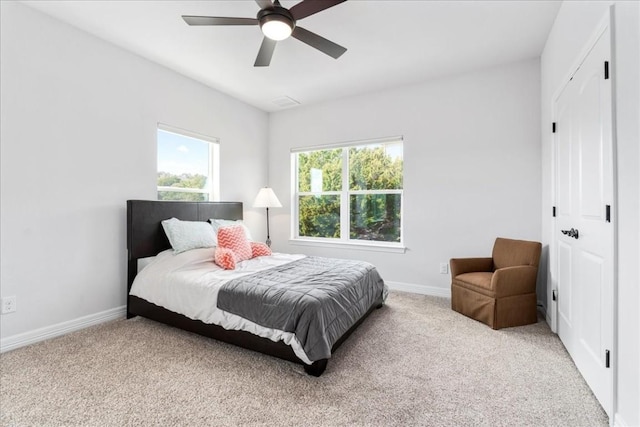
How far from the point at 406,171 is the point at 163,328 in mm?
3239

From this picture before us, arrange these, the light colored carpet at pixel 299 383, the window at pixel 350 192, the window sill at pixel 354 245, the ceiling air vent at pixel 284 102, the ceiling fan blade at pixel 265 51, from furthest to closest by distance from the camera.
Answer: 1. the ceiling air vent at pixel 284 102
2. the window at pixel 350 192
3. the window sill at pixel 354 245
4. the ceiling fan blade at pixel 265 51
5. the light colored carpet at pixel 299 383

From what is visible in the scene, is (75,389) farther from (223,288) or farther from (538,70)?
(538,70)

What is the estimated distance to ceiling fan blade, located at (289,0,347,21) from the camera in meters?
1.83

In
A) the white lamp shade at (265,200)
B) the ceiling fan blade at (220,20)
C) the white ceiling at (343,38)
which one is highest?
the white ceiling at (343,38)

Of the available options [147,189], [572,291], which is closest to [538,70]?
[572,291]

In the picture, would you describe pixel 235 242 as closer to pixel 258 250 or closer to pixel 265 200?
pixel 258 250

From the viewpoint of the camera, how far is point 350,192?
4.32 m

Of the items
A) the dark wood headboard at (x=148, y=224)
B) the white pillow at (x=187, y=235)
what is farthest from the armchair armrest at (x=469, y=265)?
the dark wood headboard at (x=148, y=224)

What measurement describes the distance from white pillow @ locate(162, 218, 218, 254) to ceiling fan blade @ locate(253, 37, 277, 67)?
5.90 feet

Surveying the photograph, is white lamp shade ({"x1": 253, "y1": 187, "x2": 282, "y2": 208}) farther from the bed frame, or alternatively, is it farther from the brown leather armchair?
the brown leather armchair

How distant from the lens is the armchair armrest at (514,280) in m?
2.62

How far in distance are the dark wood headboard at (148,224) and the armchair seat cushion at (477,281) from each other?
3.05m

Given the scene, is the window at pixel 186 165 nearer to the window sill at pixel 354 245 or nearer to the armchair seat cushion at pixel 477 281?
the window sill at pixel 354 245

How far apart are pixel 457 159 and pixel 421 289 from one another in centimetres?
167
